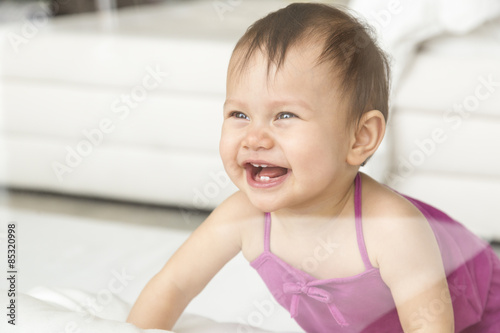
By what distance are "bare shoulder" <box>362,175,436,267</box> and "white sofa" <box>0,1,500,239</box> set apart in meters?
0.08

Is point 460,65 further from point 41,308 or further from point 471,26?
point 41,308

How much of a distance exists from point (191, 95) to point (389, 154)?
0.20 m

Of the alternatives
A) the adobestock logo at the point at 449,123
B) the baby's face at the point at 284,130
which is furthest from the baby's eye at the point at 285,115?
the adobestock logo at the point at 449,123

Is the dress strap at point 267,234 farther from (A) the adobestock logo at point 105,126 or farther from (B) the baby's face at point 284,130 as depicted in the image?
(A) the adobestock logo at point 105,126

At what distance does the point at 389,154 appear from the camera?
60 centimetres

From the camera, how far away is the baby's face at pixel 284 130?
42 centimetres

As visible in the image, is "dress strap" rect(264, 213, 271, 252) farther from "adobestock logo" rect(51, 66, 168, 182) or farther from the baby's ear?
"adobestock logo" rect(51, 66, 168, 182)

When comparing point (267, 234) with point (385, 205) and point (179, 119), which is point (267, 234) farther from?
point (179, 119)

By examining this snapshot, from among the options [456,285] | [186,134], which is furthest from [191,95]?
[456,285]

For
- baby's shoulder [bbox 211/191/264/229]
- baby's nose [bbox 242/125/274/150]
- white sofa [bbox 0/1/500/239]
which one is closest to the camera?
baby's nose [bbox 242/125/274/150]

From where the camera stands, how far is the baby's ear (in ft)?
1.47

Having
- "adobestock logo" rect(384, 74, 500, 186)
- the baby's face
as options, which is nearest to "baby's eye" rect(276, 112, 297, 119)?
the baby's face

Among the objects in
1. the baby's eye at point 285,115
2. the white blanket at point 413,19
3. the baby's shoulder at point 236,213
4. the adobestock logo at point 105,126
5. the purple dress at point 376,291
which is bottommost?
the purple dress at point 376,291

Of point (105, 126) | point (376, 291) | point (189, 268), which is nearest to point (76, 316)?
point (189, 268)
